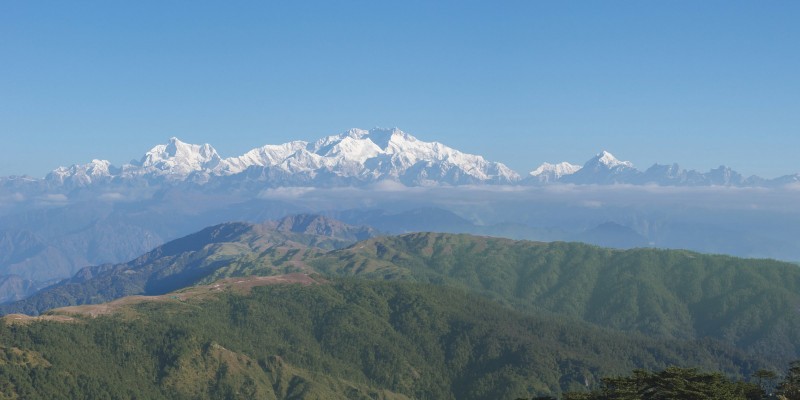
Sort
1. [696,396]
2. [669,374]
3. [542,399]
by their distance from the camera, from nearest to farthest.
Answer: [696,396], [669,374], [542,399]

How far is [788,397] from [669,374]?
75.1 ft

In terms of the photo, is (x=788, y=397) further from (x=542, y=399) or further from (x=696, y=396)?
(x=542, y=399)

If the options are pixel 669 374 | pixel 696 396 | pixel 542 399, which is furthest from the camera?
pixel 542 399

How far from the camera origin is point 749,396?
16425cm

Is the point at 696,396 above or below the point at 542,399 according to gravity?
above

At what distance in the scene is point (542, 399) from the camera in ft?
601

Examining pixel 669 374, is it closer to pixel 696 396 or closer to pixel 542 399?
pixel 696 396

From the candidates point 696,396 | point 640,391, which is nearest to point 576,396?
point 640,391

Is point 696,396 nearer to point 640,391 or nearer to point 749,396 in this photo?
point 640,391

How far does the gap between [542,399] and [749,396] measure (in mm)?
44399

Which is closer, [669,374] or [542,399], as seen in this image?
[669,374]

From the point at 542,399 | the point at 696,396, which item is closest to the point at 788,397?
the point at 696,396

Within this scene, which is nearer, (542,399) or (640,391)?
(640,391)

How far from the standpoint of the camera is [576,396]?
6585 inches
